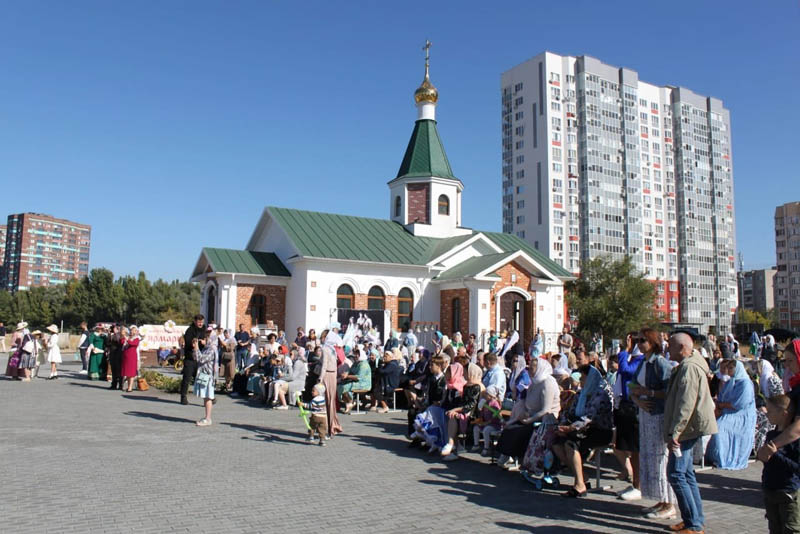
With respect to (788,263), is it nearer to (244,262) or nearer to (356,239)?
(356,239)

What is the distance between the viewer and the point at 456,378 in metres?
10.3

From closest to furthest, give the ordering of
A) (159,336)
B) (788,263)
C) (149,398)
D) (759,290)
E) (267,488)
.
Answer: (267,488), (149,398), (159,336), (788,263), (759,290)

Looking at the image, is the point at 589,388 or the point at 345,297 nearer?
the point at 589,388

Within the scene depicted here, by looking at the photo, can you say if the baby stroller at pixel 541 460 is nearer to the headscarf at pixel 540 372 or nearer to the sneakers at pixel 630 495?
the headscarf at pixel 540 372

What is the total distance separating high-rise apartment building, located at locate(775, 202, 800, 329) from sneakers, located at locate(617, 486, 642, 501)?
110788 millimetres

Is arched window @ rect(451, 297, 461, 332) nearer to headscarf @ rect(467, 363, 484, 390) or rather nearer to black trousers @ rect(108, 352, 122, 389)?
black trousers @ rect(108, 352, 122, 389)

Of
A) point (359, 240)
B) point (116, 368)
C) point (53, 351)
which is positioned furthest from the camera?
point (359, 240)

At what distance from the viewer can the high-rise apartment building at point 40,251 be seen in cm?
12694

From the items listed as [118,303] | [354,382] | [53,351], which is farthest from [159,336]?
[118,303]

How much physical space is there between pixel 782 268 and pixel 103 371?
4486 inches

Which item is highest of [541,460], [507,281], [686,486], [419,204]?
[419,204]

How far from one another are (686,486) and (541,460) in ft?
7.11

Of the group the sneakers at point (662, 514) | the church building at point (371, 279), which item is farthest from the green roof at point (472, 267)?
the sneakers at point (662, 514)

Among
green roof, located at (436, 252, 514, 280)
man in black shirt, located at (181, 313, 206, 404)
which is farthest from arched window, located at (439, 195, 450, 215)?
man in black shirt, located at (181, 313, 206, 404)
